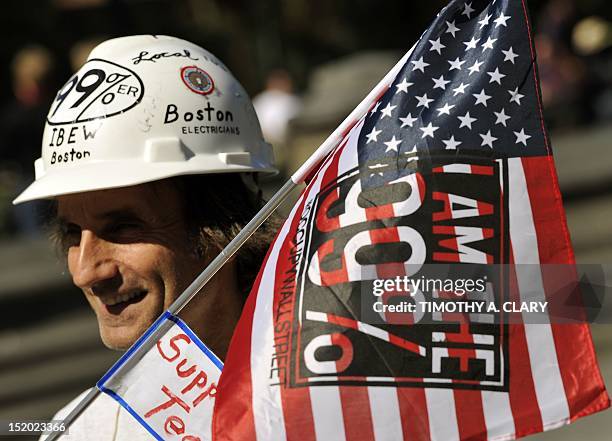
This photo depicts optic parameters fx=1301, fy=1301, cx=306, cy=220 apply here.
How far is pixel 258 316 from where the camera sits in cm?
263

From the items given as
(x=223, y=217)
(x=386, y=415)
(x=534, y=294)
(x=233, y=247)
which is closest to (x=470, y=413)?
(x=386, y=415)

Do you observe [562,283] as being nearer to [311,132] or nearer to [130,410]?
[130,410]

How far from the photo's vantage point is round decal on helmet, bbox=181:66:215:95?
3035 millimetres

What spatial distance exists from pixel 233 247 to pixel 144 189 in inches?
17.6

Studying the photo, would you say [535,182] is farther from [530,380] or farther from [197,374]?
[197,374]

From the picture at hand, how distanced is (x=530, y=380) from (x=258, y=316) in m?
0.56

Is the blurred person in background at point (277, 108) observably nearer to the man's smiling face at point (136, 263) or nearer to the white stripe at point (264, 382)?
the man's smiling face at point (136, 263)

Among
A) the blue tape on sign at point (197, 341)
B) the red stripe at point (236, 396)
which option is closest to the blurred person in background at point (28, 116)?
the blue tape on sign at point (197, 341)

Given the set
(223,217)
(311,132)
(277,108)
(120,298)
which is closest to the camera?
(120,298)

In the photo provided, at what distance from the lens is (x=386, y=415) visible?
8.28 feet

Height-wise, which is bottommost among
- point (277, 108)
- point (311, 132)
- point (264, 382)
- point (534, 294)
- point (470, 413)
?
point (470, 413)

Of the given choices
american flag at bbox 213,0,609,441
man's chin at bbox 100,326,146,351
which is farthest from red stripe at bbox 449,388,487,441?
man's chin at bbox 100,326,146,351
